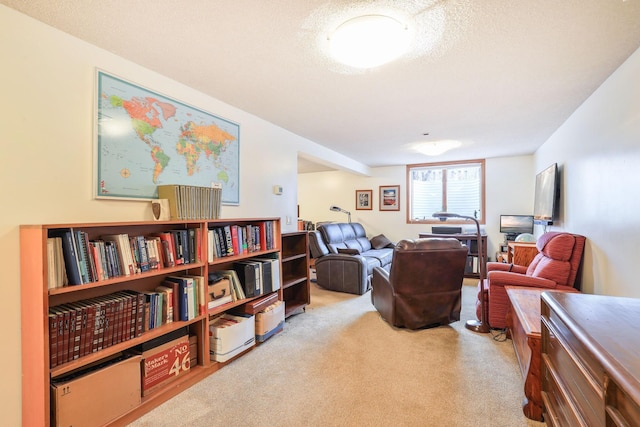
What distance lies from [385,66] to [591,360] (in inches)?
76.8

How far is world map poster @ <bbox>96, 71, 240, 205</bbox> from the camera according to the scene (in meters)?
1.94

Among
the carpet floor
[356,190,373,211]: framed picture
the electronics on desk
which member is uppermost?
[356,190,373,211]: framed picture

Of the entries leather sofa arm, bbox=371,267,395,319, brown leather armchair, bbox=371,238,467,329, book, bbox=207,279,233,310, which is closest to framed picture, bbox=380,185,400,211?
leather sofa arm, bbox=371,267,395,319

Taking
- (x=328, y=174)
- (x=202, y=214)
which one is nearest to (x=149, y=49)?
(x=202, y=214)

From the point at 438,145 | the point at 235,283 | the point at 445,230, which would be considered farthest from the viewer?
the point at 445,230

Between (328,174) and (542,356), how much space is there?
5966 mm

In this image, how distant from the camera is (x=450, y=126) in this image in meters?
3.58

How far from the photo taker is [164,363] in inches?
79.9

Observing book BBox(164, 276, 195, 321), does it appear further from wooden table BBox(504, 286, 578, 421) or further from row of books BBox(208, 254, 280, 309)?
wooden table BBox(504, 286, 578, 421)

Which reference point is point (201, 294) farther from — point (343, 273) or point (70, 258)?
point (343, 273)

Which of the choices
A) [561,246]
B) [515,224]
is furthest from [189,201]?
[515,224]

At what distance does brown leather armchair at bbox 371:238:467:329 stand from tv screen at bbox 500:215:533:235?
304 cm

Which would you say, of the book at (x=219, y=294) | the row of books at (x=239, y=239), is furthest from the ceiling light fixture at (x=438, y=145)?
A: the book at (x=219, y=294)

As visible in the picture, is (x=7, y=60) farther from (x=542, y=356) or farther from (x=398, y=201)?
(x=398, y=201)
